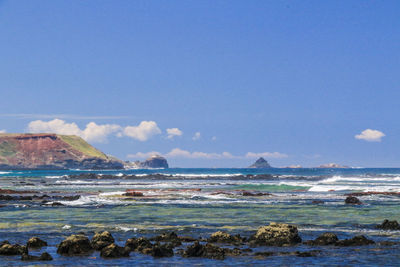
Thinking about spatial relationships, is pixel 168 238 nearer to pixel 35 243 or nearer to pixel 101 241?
pixel 101 241

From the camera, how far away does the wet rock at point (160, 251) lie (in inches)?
703

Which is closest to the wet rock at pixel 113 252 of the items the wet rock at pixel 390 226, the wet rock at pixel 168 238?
the wet rock at pixel 168 238

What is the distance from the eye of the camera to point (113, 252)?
17.7 m

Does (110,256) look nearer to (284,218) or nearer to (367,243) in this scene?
(367,243)

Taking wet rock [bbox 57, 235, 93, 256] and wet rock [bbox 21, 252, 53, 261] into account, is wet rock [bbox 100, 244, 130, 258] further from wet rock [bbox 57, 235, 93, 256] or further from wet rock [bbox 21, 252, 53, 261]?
wet rock [bbox 21, 252, 53, 261]

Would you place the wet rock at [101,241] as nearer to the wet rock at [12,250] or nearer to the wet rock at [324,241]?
the wet rock at [12,250]

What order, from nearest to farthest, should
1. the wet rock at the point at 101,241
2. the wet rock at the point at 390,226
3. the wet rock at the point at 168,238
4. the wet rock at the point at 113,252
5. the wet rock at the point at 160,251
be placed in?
the wet rock at the point at 113,252 → the wet rock at the point at 160,251 → the wet rock at the point at 101,241 → the wet rock at the point at 168,238 → the wet rock at the point at 390,226

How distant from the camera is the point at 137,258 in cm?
1759

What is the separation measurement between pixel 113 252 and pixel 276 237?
6.52 m

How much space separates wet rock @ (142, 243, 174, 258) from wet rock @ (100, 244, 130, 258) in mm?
764

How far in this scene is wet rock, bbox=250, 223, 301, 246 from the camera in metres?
20.5

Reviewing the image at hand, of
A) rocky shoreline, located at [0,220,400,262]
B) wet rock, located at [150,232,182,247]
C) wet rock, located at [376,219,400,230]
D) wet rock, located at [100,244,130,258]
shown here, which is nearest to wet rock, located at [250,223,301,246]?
rocky shoreline, located at [0,220,400,262]

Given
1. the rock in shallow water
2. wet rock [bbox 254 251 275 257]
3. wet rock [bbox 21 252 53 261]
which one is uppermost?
the rock in shallow water

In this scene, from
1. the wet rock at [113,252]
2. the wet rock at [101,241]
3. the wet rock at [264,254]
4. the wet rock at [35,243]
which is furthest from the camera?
the wet rock at [35,243]
